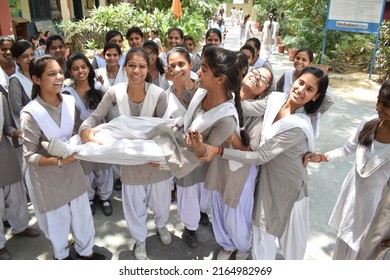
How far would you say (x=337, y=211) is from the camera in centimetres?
240

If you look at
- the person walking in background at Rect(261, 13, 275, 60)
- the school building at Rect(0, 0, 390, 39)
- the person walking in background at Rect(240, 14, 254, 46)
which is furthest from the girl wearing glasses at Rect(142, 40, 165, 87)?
the person walking in background at Rect(240, 14, 254, 46)

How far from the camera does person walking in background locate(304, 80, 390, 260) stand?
1.97m

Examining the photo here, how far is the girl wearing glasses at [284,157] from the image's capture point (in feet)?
6.59

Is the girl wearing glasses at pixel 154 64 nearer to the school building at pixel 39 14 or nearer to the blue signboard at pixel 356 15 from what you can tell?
the blue signboard at pixel 356 15

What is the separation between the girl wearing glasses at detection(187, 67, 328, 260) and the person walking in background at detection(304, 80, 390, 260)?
161mm

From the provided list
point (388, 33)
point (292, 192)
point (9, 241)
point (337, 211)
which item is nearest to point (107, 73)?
point (9, 241)

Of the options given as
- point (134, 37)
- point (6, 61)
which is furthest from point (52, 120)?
point (134, 37)

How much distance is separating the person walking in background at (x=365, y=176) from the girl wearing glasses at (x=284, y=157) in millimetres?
161

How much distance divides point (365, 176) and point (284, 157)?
0.53m

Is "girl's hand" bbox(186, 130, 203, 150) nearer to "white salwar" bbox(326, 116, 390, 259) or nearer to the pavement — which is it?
"white salwar" bbox(326, 116, 390, 259)

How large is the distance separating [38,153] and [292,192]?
1788 mm

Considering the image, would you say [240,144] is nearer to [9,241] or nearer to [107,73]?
[107,73]

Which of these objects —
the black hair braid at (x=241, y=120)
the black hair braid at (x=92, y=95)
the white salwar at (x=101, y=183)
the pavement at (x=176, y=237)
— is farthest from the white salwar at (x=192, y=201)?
the black hair braid at (x=92, y=95)

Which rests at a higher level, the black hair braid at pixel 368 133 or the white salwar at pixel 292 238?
the black hair braid at pixel 368 133
